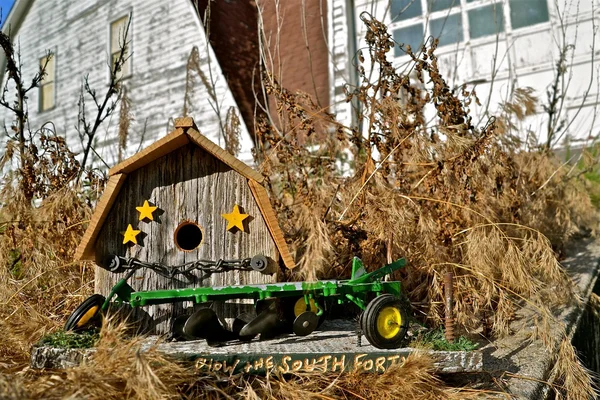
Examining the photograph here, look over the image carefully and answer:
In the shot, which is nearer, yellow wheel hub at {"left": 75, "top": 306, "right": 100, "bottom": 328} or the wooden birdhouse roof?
yellow wheel hub at {"left": 75, "top": 306, "right": 100, "bottom": 328}

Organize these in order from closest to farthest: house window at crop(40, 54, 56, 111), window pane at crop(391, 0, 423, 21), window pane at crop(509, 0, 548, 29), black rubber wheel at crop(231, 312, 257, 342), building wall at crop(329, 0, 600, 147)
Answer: black rubber wheel at crop(231, 312, 257, 342)
building wall at crop(329, 0, 600, 147)
window pane at crop(509, 0, 548, 29)
window pane at crop(391, 0, 423, 21)
house window at crop(40, 54, 56, 111)

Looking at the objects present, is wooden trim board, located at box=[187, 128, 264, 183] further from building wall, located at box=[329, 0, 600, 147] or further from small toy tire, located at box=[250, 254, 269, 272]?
building wall, located at box=[329, 0, 600, 147]

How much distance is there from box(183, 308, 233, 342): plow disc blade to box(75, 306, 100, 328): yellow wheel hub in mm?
498

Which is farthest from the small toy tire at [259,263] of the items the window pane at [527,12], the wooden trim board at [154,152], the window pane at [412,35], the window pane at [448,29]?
the window pane at [527,12]

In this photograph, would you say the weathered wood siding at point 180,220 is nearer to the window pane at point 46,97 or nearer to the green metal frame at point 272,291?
the green metal frame at point 272,291

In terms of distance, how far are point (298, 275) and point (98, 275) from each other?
1092 mm

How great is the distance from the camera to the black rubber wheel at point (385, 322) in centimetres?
236

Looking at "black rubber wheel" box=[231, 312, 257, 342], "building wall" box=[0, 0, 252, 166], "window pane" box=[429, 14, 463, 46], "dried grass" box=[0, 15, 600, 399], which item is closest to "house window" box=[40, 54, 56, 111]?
"building wall" box=[0, 0, 252, 166]

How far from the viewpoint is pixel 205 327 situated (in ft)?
8.46

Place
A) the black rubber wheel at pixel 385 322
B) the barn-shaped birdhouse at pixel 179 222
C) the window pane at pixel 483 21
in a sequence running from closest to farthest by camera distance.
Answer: the black rubber wheel at pixel 385 322 → the barn-shaped birdhouse at pixel 179 222 → the window pane at pixel 483 21

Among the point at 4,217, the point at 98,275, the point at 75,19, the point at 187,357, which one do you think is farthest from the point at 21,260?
the point at 75,19

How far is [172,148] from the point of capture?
2.90 m

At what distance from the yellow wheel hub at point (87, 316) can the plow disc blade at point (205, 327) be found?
498mm

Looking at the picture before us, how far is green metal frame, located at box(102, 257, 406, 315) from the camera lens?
99.7 inches
